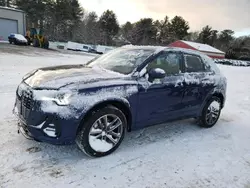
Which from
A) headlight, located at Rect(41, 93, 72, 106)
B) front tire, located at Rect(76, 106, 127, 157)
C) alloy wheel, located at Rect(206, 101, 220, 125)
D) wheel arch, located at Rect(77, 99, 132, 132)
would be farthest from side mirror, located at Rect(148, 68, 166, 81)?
alloy wheel, located at Rect(206, 101, 220, 125)

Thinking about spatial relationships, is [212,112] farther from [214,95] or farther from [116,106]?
[116,106]

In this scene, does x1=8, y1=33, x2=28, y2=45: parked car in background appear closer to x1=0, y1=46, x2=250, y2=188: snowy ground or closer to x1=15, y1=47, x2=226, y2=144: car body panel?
x1=0, y1=46, x2=250, y2=188: snowy ground

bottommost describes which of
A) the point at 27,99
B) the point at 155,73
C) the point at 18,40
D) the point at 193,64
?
the point at 18,40

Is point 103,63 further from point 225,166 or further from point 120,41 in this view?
point 120,41

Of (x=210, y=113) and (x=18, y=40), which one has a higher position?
(x=18, y=40)

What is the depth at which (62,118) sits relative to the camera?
121 inches

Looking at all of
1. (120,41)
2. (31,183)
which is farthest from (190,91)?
(120,41)

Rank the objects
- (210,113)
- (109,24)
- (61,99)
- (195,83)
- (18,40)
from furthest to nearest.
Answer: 1. (109,24)
2. (18,40)
3. (210,113)
4. (195,83)
5. (61,99)

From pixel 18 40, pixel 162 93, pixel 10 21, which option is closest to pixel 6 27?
pixel 10 21

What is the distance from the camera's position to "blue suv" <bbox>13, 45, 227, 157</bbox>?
312 cm

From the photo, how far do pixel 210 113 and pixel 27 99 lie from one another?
383 centimetres

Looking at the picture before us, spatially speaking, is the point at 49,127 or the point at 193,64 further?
the point at 193,64

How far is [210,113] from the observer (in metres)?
5.28

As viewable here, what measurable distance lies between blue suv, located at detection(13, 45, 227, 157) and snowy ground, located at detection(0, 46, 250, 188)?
0.32 m
